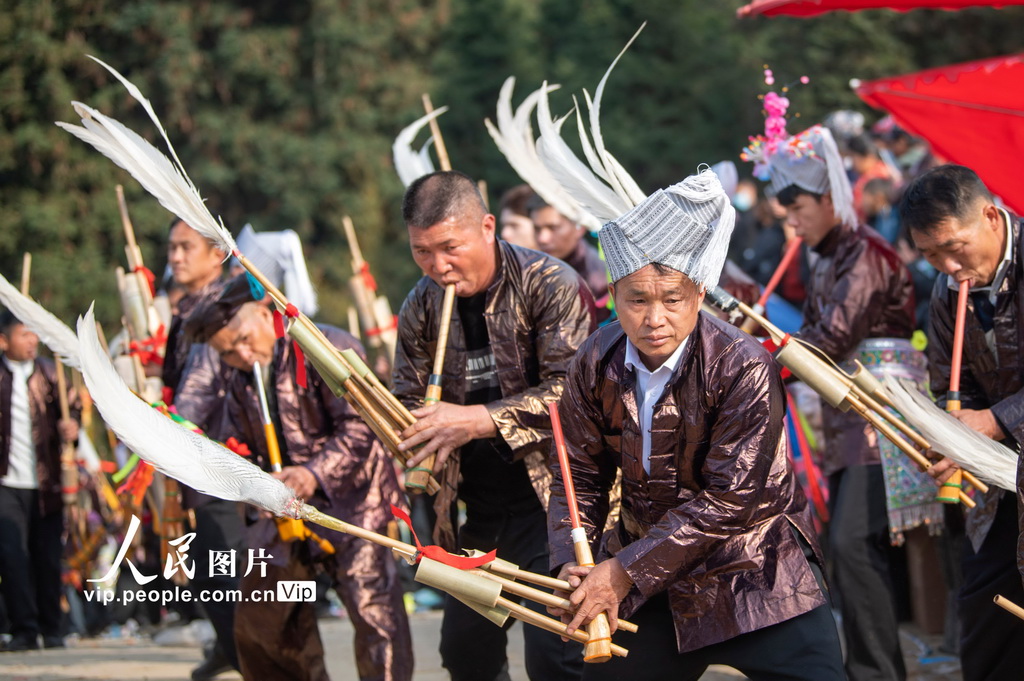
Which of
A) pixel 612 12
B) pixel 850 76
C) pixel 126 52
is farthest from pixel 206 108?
pixel 850 76

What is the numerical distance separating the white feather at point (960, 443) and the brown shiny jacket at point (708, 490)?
1.98ft

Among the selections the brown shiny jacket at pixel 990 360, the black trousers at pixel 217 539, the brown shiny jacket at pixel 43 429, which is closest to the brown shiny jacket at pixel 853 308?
the brown shiny jacket at pixel 990 360

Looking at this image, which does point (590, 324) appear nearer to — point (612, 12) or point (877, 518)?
point (877, 518)

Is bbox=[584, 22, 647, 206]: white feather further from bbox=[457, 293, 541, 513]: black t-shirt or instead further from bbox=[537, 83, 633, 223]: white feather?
bbox=[457, 293, 541, 513]: black t-shirt

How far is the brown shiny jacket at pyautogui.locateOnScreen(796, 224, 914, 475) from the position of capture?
14.4 feet

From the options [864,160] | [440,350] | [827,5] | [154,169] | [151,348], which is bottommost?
[440,350]

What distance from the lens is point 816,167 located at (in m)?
4.57

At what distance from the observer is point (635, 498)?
3.02 metres

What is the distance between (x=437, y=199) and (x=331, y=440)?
104cm

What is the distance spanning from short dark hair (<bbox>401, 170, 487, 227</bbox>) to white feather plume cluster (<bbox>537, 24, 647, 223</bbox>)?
296 millimetres

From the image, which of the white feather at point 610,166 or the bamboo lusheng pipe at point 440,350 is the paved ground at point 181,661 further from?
the white feather at point 610,166

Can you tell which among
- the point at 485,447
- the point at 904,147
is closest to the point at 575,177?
the point at 485,447

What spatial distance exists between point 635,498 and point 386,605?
1495 millimetres

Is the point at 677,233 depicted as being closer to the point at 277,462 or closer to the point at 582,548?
the point at 582,548
